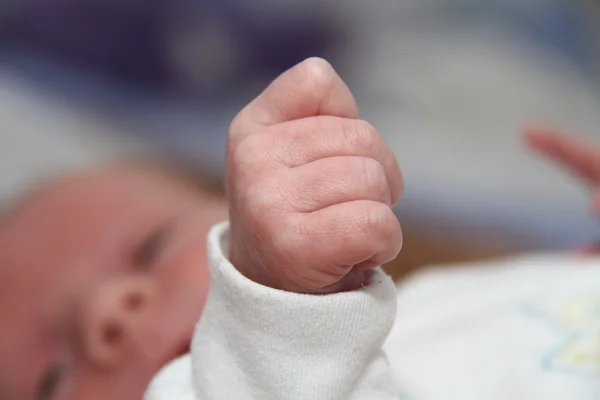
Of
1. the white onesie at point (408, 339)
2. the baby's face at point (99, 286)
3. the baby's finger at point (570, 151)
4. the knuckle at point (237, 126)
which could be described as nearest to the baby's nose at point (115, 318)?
the baby's face at point (99, 286)

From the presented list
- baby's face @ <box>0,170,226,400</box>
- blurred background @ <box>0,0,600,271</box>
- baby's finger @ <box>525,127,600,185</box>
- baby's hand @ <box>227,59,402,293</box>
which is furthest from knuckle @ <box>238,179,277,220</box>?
blurred background @ <box>0,0,600,271</box>

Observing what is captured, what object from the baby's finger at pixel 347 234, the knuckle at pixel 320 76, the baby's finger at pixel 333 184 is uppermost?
the knuckle at pixel 320 76

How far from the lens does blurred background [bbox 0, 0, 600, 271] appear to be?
1400mm

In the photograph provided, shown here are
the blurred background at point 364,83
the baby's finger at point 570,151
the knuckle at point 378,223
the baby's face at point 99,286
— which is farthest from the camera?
the blurred background at point 364,83

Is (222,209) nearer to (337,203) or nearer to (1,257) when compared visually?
(1,257)

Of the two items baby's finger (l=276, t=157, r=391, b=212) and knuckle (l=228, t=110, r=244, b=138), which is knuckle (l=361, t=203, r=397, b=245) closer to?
baby's finger (l=276, t=157, r=391, b=212)

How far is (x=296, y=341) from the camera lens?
1.43 ft

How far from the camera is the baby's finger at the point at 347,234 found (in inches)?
16.0

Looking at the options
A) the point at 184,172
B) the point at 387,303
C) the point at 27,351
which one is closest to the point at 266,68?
the point at 184,172

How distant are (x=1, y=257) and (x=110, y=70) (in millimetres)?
715

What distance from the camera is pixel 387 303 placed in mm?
449

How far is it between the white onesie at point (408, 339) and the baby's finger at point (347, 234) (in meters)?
0.03

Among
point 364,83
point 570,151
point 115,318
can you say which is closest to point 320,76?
point 115,318

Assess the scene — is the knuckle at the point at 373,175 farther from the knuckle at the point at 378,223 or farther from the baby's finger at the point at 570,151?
the baby's finger at the point at 570,151
